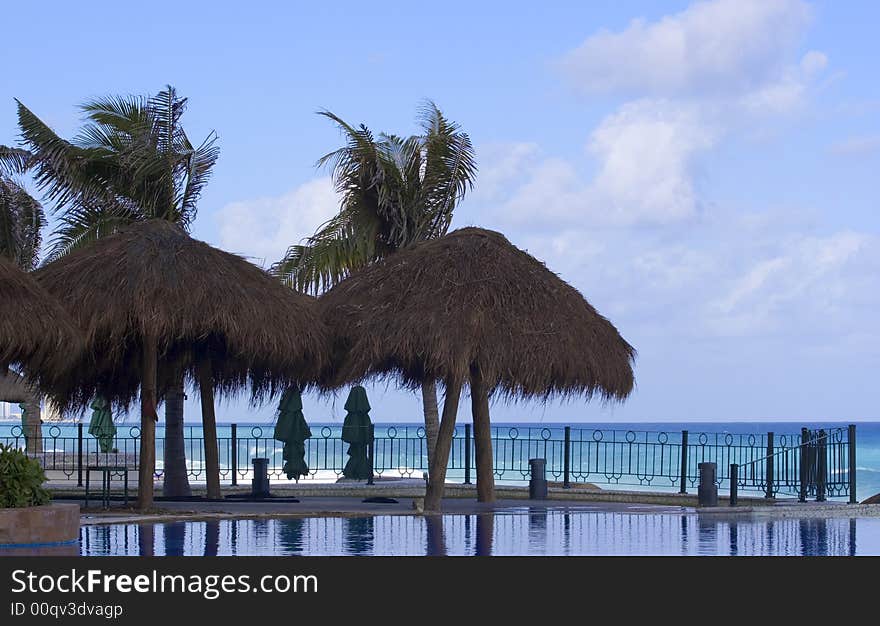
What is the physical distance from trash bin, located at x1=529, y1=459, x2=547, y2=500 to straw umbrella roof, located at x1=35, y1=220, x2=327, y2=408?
507 cm

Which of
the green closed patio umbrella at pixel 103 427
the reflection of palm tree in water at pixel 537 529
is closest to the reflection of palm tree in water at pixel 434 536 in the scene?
the reflection of palm tree in water at pixel 537 529

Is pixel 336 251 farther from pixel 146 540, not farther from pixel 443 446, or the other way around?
pixel 146 540

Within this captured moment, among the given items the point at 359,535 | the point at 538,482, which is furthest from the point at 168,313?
the point at 538,482

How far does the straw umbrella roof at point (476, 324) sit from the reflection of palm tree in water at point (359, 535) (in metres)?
2.21

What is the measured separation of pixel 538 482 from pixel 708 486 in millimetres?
3646

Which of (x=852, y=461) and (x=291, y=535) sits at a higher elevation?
(x=852, y=461)

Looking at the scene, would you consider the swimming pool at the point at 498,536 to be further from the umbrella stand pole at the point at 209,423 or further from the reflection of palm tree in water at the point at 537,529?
the umbrella stand pole at the point at 209,423

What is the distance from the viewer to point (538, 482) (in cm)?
2498

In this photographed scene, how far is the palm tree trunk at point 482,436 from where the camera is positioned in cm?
2164

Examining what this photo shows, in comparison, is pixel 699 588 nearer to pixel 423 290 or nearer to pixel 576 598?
pixel 576 598

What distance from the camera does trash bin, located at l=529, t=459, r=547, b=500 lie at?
981 inches

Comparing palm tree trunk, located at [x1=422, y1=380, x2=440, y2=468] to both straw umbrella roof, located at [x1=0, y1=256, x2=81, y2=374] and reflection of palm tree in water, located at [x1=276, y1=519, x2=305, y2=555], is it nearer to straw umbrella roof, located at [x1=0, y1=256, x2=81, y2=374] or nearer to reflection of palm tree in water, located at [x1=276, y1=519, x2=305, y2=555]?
reflection of palm tree in water, located at [x1=276, y1=519, x2=305, y2=555]

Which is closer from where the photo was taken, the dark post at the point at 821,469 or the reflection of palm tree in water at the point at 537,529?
the reflection of palm tree in water at the point at 537,529

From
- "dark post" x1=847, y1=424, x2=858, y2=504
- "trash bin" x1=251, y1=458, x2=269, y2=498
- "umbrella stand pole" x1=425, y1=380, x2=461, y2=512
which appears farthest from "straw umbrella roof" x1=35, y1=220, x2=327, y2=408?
"dark post" x1=847, y1=424, x2=858, y2=504
